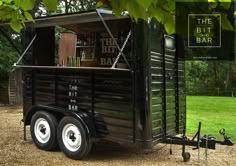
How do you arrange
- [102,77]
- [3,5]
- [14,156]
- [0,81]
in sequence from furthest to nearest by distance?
[0,81] → [14,156] → [102,77] → [3,5]

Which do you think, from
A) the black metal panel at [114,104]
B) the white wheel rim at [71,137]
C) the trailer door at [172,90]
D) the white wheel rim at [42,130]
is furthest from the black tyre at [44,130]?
the trailer door at [172,90]

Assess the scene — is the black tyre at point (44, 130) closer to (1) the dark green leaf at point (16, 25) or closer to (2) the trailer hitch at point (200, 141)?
(2) the trailer hitch at point (200, 141)

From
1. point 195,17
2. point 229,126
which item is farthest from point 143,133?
point 229,126

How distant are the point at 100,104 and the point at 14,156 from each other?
1.98 m

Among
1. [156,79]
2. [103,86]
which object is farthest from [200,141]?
[103,86]

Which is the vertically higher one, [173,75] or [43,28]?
[43,28]

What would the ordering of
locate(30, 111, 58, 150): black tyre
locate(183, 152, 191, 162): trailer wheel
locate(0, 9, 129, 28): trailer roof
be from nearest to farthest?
locate(0, 9, 129, 28): trailer roof
locate(183, 152, 191, 162): trailer wheel
locate(30, 111, 58, 150): black tyre

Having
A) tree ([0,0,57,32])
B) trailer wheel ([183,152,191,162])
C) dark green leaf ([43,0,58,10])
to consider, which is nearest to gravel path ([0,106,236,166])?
trailer wheel ([183,152,191,162])

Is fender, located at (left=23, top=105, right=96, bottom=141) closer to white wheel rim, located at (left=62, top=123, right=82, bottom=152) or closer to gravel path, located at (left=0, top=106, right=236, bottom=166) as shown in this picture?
white wheel rim, located at (left=62, top=123, right=82, bottom=152)

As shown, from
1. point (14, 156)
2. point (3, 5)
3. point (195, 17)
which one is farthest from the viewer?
point (14, 156)

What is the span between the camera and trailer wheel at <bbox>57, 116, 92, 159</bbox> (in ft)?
23.0

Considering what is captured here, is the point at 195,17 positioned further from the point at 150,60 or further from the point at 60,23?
the point at 60,23

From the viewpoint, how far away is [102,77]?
7008 mm

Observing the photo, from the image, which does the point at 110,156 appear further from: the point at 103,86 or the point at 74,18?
the point at 74,18
